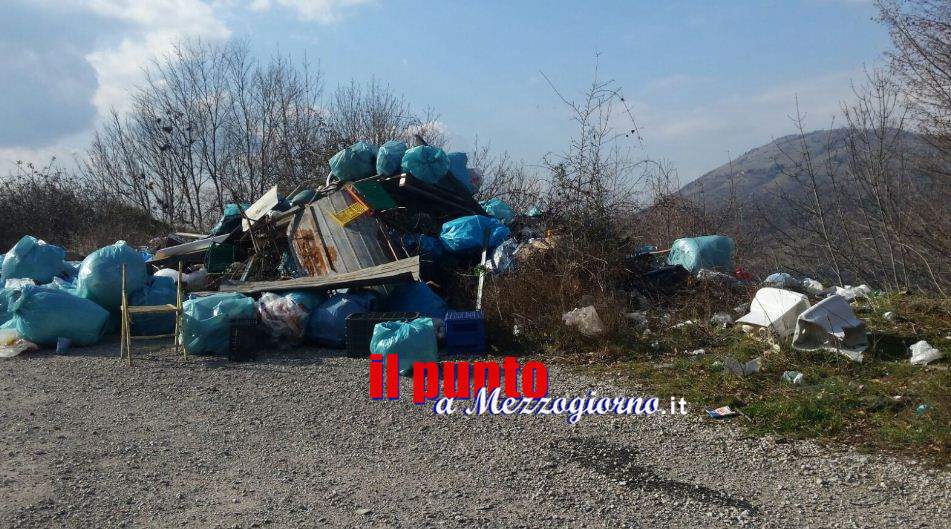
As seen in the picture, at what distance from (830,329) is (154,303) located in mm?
6505

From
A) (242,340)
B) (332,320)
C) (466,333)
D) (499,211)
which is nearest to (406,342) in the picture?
(466,333)

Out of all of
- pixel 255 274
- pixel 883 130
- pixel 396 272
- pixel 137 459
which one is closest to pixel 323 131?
pixel 255 274

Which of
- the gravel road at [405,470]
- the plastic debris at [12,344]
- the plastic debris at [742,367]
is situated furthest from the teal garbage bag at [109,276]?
the plastic debris at [742,367]

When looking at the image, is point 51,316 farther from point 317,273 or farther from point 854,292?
point 854,292

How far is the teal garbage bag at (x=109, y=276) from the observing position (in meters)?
7.46

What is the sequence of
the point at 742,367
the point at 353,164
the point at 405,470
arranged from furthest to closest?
the point at 353,164 → the point at 742,367 → the point at 405,470

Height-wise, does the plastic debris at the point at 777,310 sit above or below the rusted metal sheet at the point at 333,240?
below

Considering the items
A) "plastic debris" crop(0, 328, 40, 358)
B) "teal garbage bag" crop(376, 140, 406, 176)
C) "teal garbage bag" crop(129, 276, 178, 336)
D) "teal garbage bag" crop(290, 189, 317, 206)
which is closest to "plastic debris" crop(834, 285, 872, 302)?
"teal garbage bag" crop(376, 140, 406, 176)

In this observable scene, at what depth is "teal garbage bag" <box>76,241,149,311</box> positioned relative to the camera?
746 cm

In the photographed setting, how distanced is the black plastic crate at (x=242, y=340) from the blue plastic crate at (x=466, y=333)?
71.0 inches

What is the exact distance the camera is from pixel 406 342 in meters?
5.70

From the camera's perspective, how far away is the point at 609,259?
7.26m

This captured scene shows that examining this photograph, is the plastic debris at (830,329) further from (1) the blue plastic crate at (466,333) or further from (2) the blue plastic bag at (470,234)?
(2) the blue plastic bag at (470,234)

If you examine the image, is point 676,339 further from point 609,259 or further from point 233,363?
point 233,363
